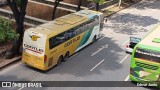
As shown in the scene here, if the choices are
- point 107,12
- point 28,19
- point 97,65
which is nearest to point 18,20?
point 28,19

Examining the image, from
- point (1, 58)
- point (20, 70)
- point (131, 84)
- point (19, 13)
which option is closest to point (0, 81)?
point (20, 70)

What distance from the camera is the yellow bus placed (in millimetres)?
20375

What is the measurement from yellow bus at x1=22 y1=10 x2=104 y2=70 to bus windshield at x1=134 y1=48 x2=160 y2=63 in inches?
251

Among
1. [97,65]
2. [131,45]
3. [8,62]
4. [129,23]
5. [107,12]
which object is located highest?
[107,12]

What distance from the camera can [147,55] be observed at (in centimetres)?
1855

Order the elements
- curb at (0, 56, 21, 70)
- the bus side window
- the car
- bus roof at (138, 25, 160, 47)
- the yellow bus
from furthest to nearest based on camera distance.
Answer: the car < curb at (0, 56, 21, 70) < the bus side window < the yellow bus < bus roof at (138, 25, 160, 47)

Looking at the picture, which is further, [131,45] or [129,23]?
[129,23]

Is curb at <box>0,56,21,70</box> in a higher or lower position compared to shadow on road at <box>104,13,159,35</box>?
lower

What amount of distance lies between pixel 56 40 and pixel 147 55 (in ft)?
23.5

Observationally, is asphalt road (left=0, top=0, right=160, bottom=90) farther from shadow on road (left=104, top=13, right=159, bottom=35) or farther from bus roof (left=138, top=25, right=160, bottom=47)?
bus roof (left=138, top=25, right=160, bottom=47)

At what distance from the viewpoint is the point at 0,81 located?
19562mm

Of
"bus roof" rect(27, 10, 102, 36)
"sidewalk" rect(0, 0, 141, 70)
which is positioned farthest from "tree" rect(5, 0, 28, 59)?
"bus roof" rect(27, 10, 102, 36)

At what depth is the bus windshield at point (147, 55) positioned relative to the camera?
1828 cm

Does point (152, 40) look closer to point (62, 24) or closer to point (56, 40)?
point (56, 40)
